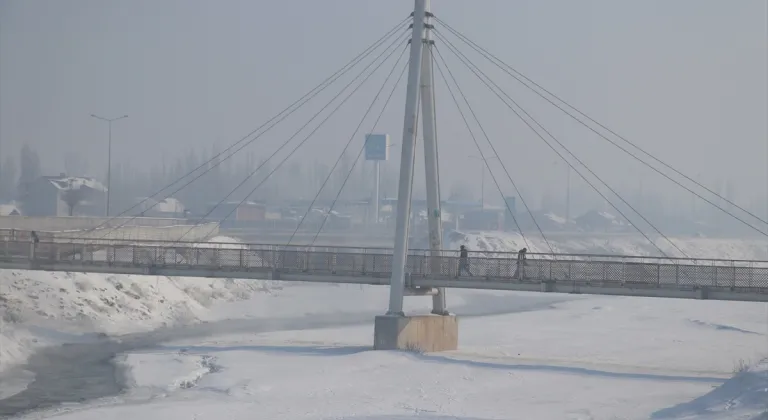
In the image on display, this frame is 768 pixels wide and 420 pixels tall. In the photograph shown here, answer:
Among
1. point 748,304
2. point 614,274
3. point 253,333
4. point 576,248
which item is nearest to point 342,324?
point 253,333

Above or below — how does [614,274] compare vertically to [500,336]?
above

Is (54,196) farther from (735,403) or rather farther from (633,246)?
(735,403)

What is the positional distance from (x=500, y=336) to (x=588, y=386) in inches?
644

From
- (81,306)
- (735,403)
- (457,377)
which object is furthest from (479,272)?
(735,403)

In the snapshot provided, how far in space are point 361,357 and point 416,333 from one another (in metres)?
3.89

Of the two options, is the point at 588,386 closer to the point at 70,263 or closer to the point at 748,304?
the point at 70,263

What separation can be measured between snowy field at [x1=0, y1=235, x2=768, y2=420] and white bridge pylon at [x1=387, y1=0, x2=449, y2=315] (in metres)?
2.98

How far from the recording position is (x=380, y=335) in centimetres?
4047

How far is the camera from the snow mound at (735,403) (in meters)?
23.4

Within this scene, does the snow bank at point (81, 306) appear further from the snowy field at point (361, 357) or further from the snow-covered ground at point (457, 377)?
the snow-covered ground at point (457, 377)

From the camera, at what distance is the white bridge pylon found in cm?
4100

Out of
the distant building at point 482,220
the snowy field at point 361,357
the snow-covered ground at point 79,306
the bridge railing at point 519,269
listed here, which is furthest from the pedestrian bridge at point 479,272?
the distant building at point 482,220

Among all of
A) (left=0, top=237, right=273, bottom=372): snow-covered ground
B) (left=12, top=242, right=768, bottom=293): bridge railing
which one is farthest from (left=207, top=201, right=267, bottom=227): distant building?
(left=12, top=242, right=768, bottom=293): bridge railing

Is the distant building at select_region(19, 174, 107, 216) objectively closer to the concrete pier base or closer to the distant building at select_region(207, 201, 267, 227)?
the distant building at select_region(207, 201, 267, 227)
